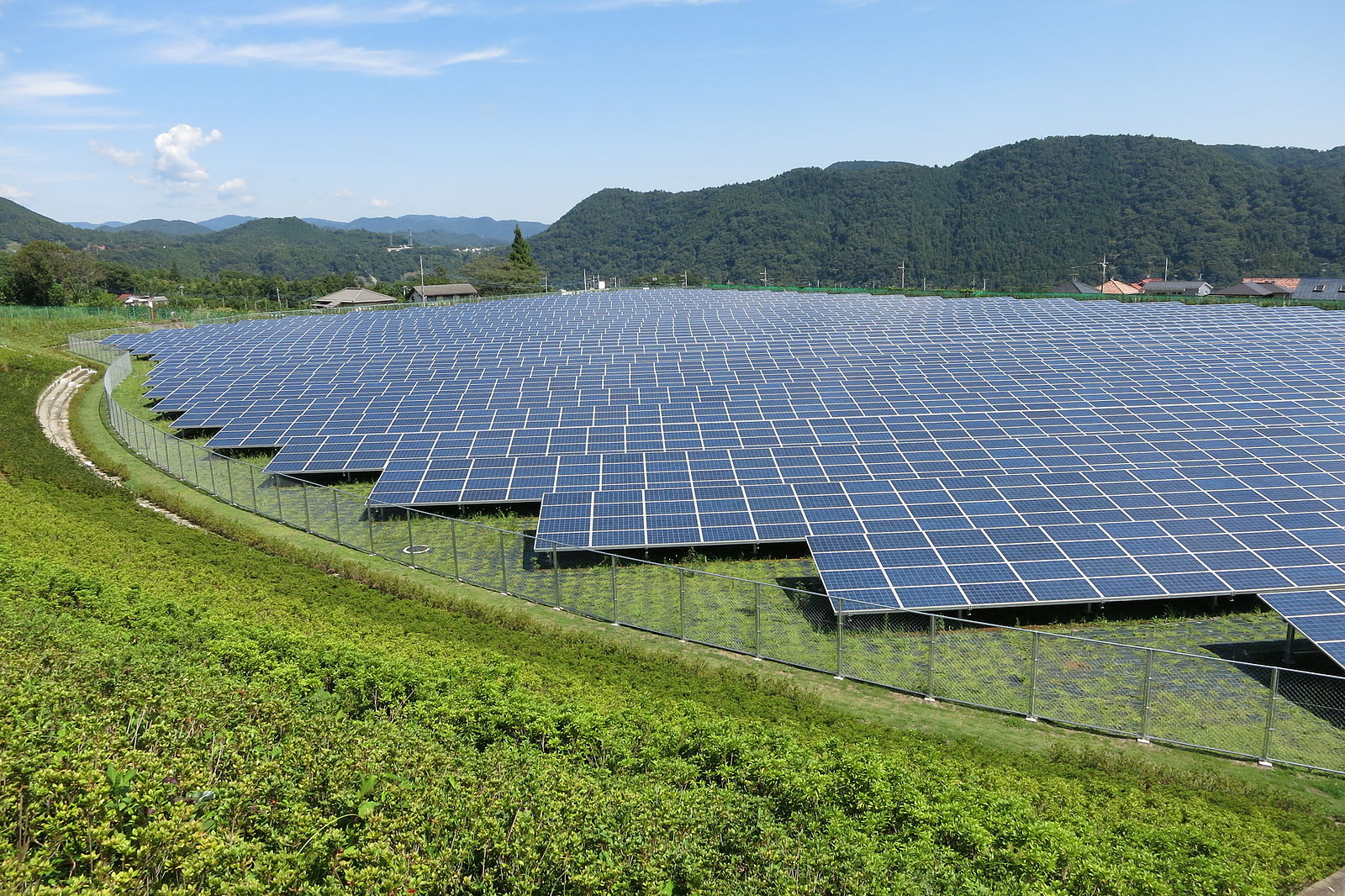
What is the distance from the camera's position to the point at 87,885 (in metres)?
8.55

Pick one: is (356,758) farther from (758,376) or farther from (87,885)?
(758,376)

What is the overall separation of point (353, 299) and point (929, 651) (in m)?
121

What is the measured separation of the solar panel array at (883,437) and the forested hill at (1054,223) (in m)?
108

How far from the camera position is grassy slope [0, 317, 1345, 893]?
9.70 m

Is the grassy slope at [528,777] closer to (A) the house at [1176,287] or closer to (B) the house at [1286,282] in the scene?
(A) the house at [1176,287]

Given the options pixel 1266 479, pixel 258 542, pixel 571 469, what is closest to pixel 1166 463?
pixel 1266 479

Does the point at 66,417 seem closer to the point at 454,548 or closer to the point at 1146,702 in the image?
the point at 454,548

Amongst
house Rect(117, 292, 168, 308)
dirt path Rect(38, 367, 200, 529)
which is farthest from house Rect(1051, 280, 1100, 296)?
house Rect(117, 292, 168, 308)

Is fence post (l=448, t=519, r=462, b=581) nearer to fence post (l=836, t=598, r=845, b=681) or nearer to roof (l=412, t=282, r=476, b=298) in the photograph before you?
fence post (l=836, t=598, r=845, b=681)

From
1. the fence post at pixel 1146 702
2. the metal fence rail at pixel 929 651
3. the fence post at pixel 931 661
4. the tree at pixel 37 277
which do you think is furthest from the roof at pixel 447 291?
the fence post at pixel 1146 702

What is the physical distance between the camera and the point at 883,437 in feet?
99.0

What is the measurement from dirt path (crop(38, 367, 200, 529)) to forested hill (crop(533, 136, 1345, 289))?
445ft

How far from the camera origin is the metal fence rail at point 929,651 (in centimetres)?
1572

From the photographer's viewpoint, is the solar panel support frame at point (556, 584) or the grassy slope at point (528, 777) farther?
the solar panel support frame at point (556, 584)
